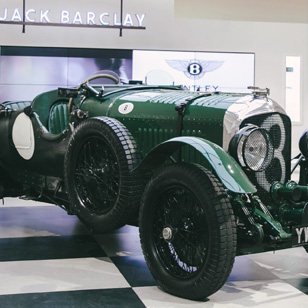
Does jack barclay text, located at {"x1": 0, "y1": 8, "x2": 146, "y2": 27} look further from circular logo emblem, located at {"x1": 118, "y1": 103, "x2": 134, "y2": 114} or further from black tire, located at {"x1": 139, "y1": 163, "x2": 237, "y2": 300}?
black tire, located at {"x1": 139, "y1": 163, "x2": 237, "y2": 300}

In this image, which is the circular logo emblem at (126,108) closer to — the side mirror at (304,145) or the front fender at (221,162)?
the front fender at (221,162)

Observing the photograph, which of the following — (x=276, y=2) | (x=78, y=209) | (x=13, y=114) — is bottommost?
(x=78, y=209)

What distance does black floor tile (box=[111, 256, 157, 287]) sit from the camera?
11.0 feet

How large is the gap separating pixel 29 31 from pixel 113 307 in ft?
31.3

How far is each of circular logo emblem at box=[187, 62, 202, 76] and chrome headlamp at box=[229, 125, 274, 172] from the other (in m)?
9.14

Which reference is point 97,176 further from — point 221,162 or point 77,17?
point 77,17

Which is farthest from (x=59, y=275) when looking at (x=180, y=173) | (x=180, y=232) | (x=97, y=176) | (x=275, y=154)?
(x=275, y=154)

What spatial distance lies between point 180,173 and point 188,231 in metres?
0.31

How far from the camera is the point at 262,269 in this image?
3.72 m

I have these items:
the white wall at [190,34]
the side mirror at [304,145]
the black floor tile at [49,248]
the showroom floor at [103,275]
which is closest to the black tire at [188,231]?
the showroom floor at [103,275]

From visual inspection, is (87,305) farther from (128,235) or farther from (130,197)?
(128,235)

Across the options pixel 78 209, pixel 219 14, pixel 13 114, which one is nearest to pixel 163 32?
pixel 219 14

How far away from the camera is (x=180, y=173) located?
3.06m

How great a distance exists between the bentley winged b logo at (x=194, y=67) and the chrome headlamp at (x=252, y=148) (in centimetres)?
910
